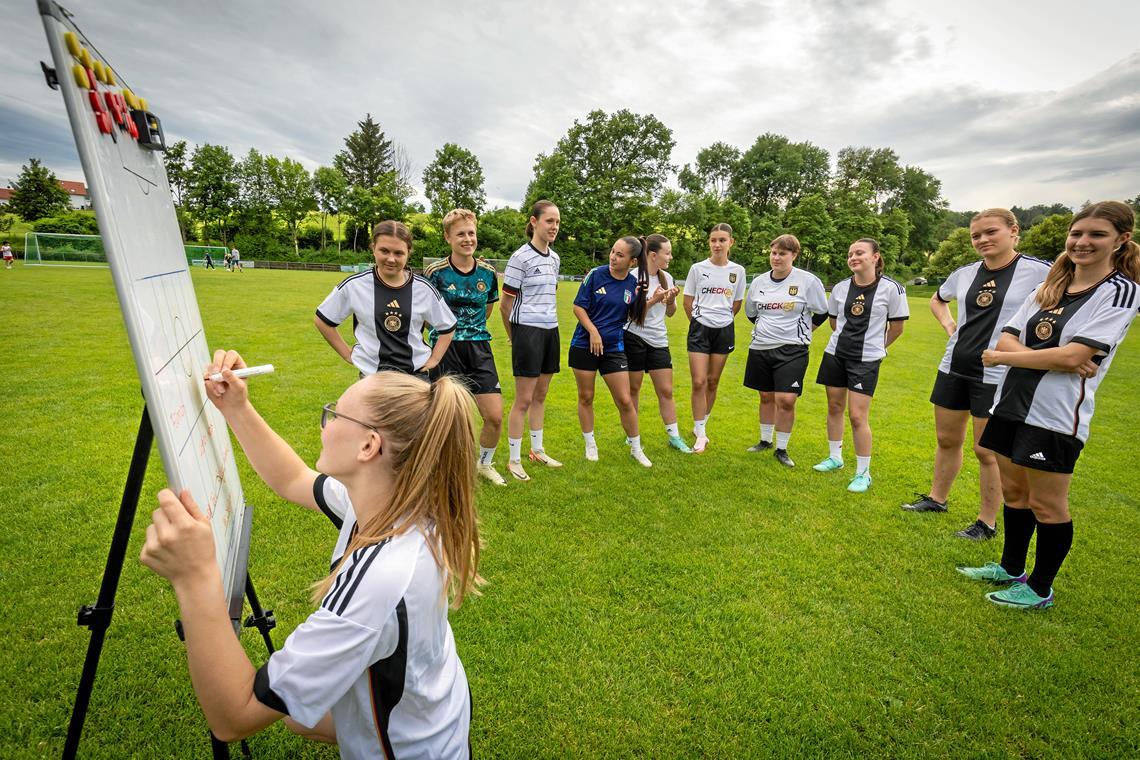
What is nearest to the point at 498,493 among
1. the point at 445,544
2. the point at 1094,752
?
the point at 445,544

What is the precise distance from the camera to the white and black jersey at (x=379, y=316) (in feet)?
12.8

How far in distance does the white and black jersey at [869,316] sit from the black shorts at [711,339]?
1169 millimetres

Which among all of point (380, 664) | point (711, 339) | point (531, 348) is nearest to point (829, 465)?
point (711, 339)

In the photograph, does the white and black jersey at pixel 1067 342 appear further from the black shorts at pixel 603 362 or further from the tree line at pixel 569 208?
the tree line at pixel 569 208

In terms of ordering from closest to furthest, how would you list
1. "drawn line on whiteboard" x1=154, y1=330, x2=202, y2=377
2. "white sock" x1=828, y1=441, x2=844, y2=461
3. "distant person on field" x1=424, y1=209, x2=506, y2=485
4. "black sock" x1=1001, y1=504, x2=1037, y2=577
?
"drawn line on whiteboard" x1=154, y1=330, x2=202, y2=377 → "black sock" x1=1001, y1=504, x2=1037, y2=577 → "distant person on field" x1=424, y1=209, x2=506, y2=485 → "white sock" x1=828, y1=441, x2=844, y2=461

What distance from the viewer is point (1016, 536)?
3.46 m

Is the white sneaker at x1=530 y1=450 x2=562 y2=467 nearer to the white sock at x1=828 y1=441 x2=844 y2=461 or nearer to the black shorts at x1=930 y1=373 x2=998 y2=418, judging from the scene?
the white sock at x1=828 y1=441 x2=844 y2=461

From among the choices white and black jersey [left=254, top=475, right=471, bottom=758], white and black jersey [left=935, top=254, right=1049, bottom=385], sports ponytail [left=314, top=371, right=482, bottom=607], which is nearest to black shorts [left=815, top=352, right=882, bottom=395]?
white and black jersey [left=935, top=254, right=1049, bottom=385]

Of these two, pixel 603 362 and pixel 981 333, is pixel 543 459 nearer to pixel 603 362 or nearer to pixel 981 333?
pixel 603 362

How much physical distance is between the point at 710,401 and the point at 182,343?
5555 millimetres

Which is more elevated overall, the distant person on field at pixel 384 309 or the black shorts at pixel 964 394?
the distant person on field at pixel 384 309

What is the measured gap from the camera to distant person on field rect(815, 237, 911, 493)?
16.6ft

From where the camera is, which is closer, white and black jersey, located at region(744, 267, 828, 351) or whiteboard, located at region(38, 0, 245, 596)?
whiteboard, located at region(38, 0, 245, 596)

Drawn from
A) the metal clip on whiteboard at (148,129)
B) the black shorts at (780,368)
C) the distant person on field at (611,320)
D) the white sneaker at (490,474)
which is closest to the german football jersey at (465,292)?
the distant person on field at (611,320)
